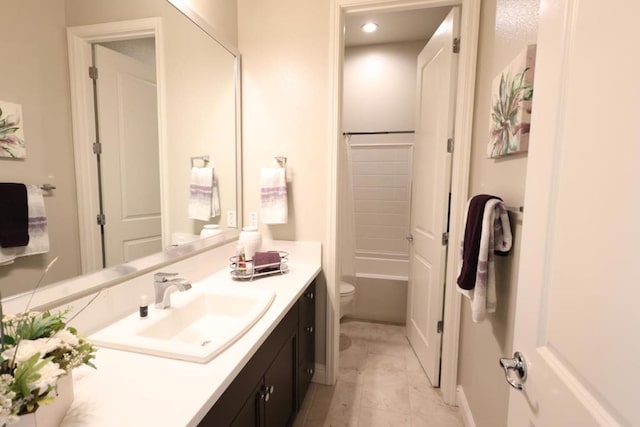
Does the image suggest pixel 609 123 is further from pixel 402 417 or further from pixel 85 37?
pixel 402 417

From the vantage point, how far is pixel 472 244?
4.16ft

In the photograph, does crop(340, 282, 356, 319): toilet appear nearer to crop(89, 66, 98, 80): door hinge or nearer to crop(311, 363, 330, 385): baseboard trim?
crop(311, 363, 330, 385): baseboard trim

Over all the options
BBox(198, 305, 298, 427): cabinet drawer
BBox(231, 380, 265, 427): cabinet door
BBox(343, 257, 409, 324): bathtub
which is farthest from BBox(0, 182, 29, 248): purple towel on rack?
BBox(343, 257, 409, 324): bathtub

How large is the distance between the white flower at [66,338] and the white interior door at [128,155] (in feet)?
1.67

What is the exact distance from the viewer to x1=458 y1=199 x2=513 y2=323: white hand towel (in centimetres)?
120

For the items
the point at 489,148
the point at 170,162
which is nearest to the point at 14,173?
the point at 170,162

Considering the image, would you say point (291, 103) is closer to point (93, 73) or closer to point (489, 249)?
point (93, 73)

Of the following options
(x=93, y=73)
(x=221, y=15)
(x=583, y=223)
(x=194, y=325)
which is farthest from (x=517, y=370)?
(x=221, y=15)

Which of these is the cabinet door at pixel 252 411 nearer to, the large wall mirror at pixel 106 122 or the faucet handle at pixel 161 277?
the faucet handle at pixel 161 277

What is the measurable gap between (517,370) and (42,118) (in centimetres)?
148

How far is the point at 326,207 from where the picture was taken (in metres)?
2.00

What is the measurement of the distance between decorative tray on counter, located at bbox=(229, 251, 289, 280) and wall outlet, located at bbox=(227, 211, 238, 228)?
0.87ft

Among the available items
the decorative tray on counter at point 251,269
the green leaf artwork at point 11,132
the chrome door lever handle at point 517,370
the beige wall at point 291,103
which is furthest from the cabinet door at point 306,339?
the green leaf artwork at point 11,132

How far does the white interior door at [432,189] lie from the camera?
6.35 ft
